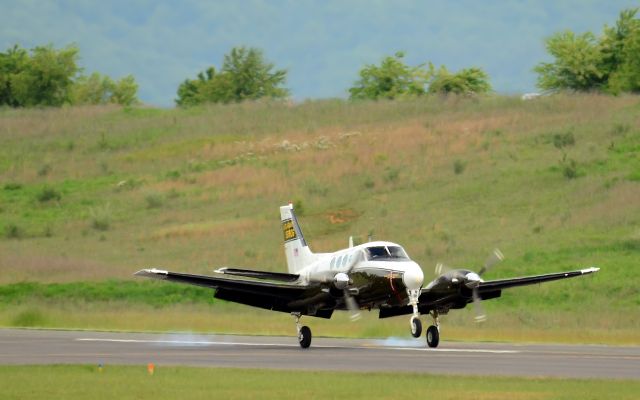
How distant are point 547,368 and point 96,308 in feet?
96.0

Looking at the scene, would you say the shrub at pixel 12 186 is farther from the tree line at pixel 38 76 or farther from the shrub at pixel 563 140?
the shrub at pixel 563 140

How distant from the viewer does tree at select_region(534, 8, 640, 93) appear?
94.4m

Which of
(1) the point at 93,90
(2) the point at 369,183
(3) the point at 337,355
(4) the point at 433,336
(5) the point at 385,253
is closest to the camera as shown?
(3) the point at 337,355

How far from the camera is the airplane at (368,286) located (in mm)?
32375

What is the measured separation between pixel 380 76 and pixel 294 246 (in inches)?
2795

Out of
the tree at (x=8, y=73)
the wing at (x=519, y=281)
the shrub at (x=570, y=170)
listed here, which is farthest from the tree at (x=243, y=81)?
the wing at (x=519, y=281)

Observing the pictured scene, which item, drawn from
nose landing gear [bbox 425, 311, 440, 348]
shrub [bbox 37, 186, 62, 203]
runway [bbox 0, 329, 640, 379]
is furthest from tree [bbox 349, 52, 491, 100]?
nose landing gear [bbox 425, 311, 440, 348]

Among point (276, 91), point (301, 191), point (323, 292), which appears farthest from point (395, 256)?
point (276, 91)

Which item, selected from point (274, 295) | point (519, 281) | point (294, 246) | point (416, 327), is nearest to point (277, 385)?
point (416, 327)

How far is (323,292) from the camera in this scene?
34.6m

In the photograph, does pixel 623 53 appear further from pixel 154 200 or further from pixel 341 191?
pixel 154 200

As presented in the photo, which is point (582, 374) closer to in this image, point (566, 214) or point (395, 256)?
point (395, 256)

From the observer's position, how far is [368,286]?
3309 centimetres

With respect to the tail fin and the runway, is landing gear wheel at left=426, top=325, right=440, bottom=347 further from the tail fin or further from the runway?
the tail fin
